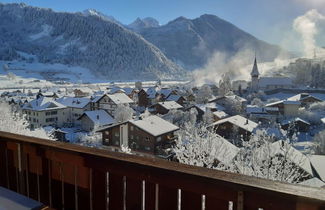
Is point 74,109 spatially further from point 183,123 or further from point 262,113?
point 262,113

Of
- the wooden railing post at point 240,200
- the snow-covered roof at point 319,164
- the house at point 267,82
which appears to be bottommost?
the snow-covered roof at point 319,164

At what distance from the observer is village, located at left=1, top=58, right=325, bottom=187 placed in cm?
1500

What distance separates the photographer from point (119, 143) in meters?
24.0

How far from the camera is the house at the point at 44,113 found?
3375cm

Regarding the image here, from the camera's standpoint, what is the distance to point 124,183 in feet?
5.98

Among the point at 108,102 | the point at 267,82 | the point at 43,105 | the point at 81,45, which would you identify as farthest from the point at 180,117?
the point at 81,45

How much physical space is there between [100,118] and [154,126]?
9.95 metres

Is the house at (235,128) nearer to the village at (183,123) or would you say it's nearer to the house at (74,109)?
the village at (183,123)

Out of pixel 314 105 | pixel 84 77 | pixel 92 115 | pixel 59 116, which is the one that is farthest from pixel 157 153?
pixel 84 77

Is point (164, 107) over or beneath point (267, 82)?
beneath

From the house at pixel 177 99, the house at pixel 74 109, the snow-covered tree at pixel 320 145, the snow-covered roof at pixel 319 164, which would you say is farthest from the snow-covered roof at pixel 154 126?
the house at pixel 177 99

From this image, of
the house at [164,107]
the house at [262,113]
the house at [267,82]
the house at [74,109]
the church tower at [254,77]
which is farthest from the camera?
the house at [267,82]

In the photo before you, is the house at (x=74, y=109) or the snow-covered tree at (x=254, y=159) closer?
the snow-covered tree at (x=254, y=159)

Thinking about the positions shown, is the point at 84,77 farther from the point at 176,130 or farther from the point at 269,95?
the point at 176,130
